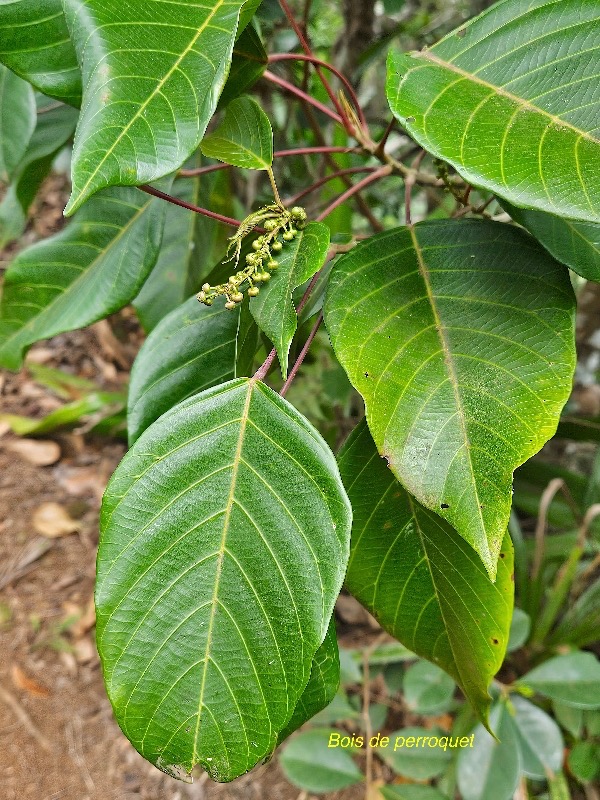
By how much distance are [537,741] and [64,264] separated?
45.7 inches

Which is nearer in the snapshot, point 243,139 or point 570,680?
point 243,139

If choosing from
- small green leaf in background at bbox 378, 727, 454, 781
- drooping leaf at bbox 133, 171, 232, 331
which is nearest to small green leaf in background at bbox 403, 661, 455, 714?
small green leaf in background at bbox 378, 727, 454, 781

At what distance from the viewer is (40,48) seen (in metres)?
0.55

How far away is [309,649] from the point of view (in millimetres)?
438

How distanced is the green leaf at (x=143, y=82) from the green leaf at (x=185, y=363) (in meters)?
0.25

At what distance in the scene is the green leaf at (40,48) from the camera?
1.79 ft

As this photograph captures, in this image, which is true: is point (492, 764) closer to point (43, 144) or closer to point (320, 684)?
point (320, 684)

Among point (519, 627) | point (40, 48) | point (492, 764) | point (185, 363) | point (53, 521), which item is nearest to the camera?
point (40, 48)

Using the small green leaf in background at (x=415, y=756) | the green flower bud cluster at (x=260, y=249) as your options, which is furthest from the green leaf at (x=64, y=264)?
the small green leaf in background at (x=415, y=756)

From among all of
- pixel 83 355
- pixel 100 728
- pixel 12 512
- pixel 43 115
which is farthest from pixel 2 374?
pixel 43 115

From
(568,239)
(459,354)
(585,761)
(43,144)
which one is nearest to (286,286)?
(459,354)

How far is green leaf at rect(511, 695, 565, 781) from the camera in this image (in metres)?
1.09

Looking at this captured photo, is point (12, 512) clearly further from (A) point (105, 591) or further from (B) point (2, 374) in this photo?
(A) point (105, 591)

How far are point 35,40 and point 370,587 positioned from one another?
0.61 metres
